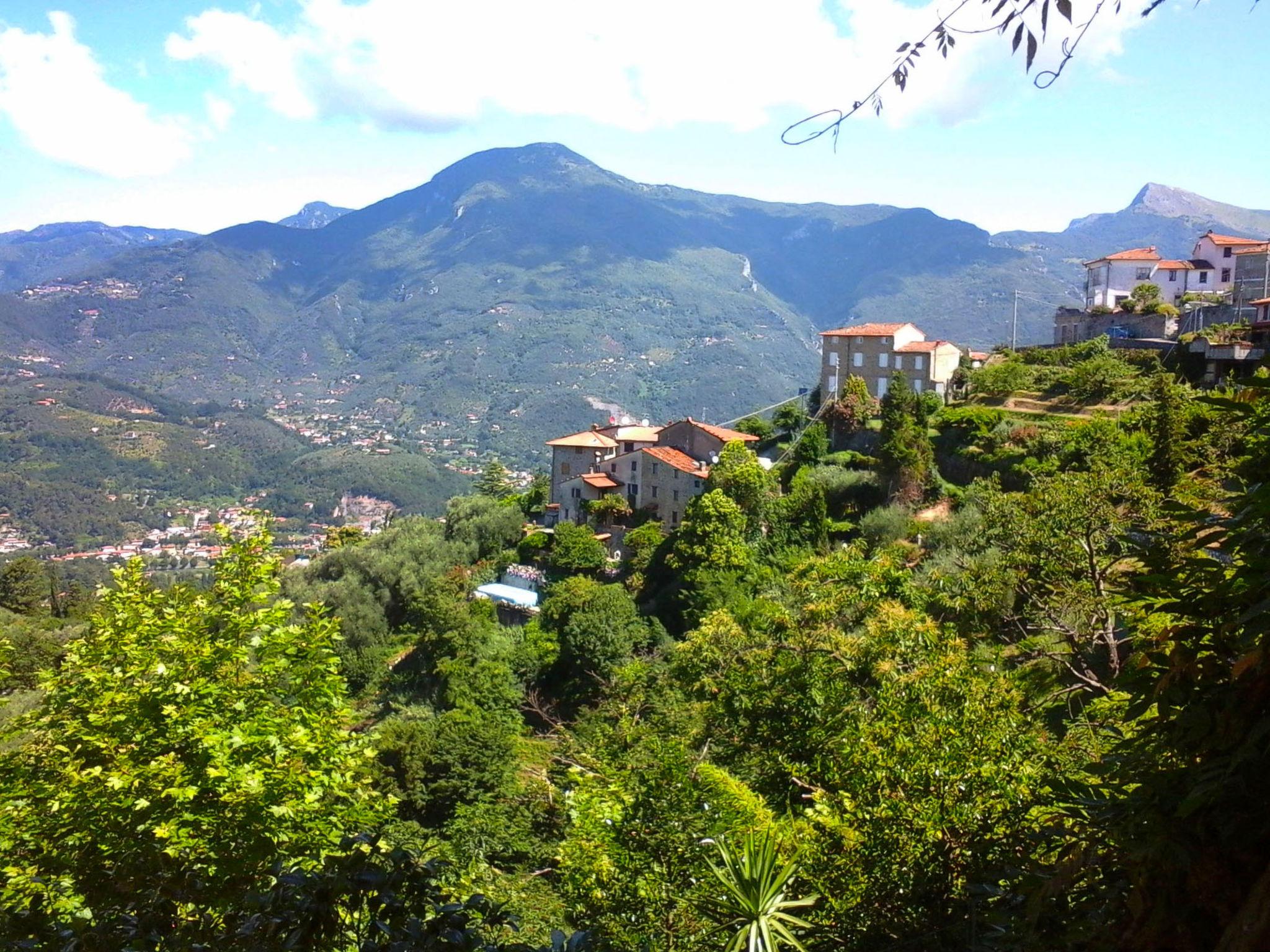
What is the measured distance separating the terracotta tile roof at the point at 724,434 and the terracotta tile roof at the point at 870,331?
18.1 ft

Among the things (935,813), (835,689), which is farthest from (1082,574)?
(935,813)

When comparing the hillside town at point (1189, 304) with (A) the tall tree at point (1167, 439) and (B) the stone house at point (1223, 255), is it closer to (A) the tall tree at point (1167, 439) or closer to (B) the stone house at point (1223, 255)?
(B) the stone house at point (1223, 255)

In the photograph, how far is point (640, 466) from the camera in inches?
1459

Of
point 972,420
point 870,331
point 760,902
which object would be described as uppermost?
point 870,331

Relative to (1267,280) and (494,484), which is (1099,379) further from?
(494,484)

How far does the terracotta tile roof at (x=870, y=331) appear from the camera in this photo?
3766cm

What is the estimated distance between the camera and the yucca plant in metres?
5.88

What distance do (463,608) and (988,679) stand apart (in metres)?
22.9

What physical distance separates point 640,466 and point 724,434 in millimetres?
3714

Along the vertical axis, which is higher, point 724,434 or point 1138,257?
point 1138,257

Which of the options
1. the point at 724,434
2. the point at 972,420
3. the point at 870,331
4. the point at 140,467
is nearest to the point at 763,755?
the point at 972,420

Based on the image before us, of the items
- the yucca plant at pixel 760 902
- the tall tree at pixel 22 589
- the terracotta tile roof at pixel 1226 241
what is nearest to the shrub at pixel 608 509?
the terracotta tile roof at pixel 1226 241

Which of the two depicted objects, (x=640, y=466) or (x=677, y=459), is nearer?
(x=677, y=459)

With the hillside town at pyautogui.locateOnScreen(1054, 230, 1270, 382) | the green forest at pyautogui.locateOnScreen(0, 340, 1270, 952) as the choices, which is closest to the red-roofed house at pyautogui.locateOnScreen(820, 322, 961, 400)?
the hillside town at pyautogui.locateOnScreen(1054, 230, 1270, 382)
